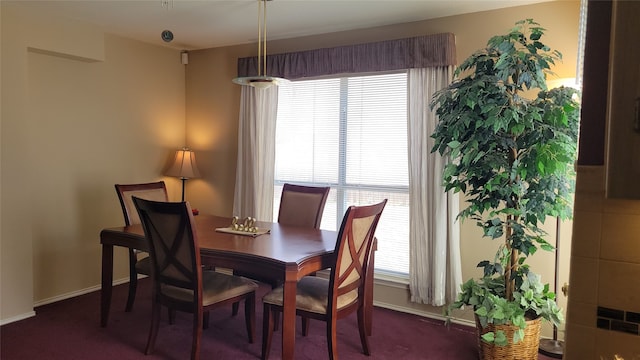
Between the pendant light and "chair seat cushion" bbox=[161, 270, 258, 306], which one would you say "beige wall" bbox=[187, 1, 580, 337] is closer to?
the pendant light

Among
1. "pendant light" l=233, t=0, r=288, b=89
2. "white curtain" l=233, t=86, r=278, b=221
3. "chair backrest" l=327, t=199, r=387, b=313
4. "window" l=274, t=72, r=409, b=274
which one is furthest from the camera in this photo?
"white curtain" l=233, t=86, r=278, b=221

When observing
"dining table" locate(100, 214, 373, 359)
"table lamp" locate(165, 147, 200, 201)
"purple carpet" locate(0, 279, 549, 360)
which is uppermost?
"table lamp" locate(165, 147, 200, 201)

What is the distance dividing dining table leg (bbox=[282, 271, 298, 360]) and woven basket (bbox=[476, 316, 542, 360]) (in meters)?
1.15

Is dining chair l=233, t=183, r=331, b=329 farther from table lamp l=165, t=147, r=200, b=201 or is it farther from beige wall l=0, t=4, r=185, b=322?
beige wall l=0, t=4, r=185, b=322

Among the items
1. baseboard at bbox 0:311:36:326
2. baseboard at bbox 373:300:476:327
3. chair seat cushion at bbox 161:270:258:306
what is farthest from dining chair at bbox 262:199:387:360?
baseboard at bbox 0:311:36:326

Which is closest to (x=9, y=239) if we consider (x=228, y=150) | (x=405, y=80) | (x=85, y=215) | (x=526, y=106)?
(x=85, y=215)

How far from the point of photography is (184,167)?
4.47 meters

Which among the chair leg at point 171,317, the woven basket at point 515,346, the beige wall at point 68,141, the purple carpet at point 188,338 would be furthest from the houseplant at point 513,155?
the beige wall at point 68,141

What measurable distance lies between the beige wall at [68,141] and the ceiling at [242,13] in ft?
0.96

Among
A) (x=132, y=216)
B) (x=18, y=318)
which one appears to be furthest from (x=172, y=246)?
(x=18, y=318)

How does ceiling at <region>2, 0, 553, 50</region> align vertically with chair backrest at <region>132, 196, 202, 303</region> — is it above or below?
above

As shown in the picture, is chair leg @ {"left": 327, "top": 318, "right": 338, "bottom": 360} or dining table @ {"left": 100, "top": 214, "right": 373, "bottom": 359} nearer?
dining table @ {"left": 100, "top": 214, "right": 373, "bottom": 359}

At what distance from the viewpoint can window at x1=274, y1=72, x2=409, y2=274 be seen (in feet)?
12.2

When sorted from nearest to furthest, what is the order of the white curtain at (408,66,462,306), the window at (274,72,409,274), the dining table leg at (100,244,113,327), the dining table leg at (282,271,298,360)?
the dining table leg at (282,271,298,360)
the dining table leg at (100,244,113,327)
the white curtain at (408,66,462,306)
the window at (274,72,409,274)
